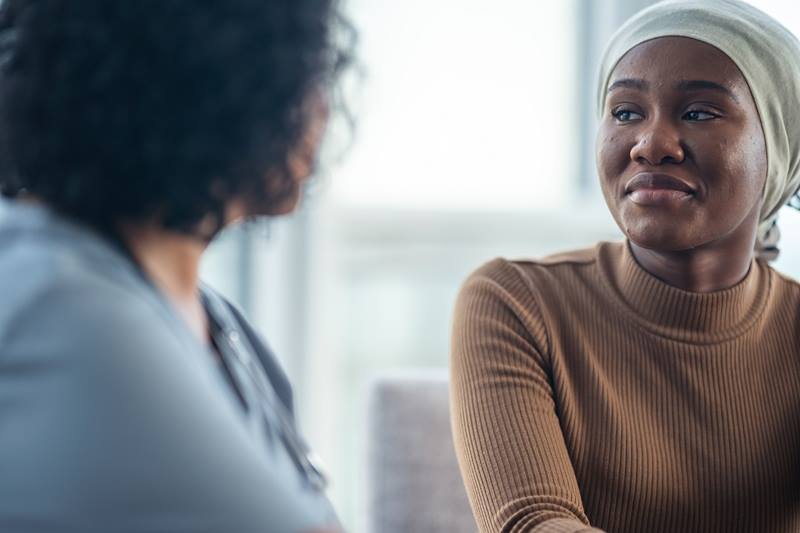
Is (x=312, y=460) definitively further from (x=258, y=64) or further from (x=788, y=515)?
(x=788, y=515)

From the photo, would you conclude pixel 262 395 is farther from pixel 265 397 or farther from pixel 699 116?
pixel 699 116

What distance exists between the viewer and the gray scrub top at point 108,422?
2.34ft

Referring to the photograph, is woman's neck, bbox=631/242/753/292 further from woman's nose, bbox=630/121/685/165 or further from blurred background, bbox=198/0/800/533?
blurred background, bbox=198/0/800/533

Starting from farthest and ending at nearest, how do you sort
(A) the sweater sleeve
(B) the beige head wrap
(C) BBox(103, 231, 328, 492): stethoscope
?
(B) the beige head wrap < (A) the sweater sleeve < (C) BBox(103, 231, 328, 492): stethoscope

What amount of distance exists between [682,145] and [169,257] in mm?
797

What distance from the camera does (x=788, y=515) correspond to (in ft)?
4.94

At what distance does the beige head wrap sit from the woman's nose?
138 mm

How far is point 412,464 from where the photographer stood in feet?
5.96

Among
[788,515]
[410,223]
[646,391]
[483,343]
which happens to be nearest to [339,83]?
[483,343]

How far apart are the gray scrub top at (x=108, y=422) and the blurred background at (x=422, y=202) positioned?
Result: 2129 millimetres

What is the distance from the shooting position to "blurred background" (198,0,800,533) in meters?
2.96

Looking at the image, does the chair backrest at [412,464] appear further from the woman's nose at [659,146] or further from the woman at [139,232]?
the woman at [139,232]

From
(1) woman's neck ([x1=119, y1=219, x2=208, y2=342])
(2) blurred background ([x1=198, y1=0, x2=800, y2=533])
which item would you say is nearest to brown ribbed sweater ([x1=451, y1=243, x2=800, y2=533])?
(1) woman's neck ([x1=119, y1=219, x2=208, y2=342])

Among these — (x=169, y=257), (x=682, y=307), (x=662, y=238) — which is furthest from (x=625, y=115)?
(x=169, y=257)
